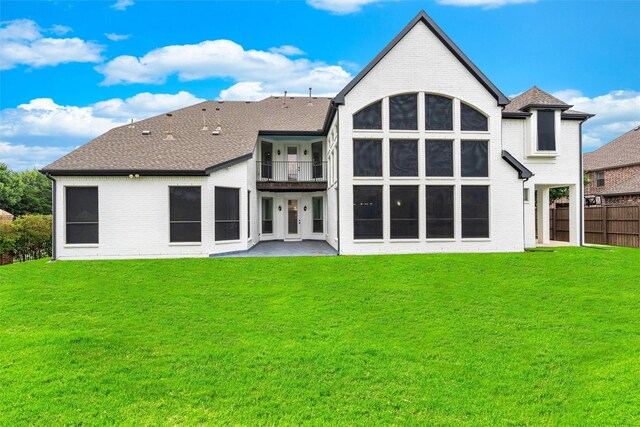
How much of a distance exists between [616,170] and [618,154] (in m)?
2.30

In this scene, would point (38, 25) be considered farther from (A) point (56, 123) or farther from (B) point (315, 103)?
(B) point (315, 103)

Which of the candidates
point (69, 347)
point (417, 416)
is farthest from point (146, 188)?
point (417, 416)

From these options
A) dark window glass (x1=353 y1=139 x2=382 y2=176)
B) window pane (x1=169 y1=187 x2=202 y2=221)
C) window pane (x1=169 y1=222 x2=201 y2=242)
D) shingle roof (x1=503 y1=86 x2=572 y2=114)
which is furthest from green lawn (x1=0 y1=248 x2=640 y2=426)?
shingle roof (x1=503 y1=86 x2=572 y2=114)

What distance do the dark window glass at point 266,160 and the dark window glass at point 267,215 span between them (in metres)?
1.47

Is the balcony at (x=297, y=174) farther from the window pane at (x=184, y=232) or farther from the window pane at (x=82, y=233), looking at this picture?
the window pane at (x=82, y=233)

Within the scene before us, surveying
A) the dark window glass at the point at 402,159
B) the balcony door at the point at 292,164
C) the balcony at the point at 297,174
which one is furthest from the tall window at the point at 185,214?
the dark window glass at the point at 402,159

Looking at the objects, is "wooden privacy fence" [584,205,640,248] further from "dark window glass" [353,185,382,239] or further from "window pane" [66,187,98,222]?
"window pane" [66,187,98,222]

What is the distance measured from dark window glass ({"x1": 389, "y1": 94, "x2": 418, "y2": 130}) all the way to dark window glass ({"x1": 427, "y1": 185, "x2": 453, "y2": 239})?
9.52 ft

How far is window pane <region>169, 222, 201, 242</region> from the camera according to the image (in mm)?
15992

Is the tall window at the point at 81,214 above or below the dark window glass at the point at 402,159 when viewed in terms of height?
below

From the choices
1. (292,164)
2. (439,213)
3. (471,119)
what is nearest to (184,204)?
(292,164)

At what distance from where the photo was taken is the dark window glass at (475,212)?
1681 centimetres

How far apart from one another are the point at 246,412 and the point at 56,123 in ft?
96.6

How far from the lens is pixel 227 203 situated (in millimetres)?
16844
